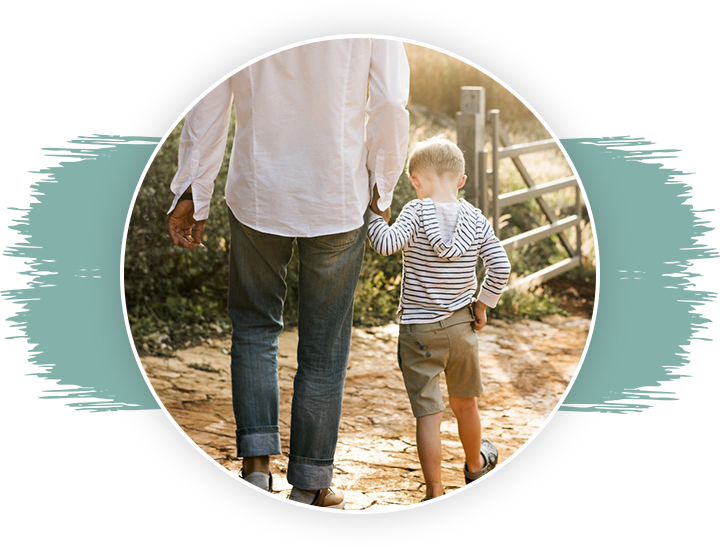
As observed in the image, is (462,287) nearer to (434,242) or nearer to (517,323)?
(434,242)

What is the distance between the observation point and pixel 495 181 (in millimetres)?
3979

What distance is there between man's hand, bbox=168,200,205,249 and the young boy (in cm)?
44

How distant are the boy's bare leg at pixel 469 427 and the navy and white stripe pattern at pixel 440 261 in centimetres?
24

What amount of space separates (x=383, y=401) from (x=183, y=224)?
143cm

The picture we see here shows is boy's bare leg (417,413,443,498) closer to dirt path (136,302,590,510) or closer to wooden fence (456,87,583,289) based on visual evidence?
dirt path (136,302,590,510)

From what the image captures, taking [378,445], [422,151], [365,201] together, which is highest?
[422,151]

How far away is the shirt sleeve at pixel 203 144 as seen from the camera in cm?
162

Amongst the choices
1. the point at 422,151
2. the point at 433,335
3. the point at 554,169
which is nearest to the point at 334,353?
the point at 433,335

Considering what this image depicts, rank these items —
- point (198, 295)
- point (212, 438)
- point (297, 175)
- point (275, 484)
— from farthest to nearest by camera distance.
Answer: point (198, 295) → point (212, 438) → point (275, 484) → point (297, 175)

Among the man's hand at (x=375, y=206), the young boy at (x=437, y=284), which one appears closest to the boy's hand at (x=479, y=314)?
the young boy at (x=437, y=284)

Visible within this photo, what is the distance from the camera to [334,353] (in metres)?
1.71

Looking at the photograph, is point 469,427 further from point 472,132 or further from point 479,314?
point 472,132

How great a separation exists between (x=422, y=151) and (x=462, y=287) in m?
0.32

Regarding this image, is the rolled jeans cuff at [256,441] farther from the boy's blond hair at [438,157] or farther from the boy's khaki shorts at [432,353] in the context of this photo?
the boy's blond hair at [438,157]
